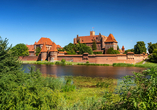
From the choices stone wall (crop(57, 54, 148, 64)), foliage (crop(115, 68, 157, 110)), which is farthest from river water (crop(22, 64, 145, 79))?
foliage (crop(115, 68, 157, 110))

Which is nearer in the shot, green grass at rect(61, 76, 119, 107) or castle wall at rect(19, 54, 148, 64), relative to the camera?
green grass at rect(61, 76, 119, 107)

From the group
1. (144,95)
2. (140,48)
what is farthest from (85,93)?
(140,48)

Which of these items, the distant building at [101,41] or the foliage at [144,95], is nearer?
the foliage at [144,95]

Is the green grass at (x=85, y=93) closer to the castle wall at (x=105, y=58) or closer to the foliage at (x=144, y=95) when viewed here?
the foliage at (x=144, y=95)

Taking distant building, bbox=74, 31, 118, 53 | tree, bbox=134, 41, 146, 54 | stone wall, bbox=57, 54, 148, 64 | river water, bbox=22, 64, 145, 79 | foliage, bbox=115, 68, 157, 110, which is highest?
distant building, bbox=74, 31, 118, 53

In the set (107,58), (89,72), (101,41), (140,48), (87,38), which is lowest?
(89,72)

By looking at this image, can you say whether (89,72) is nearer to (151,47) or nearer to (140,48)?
(140,48)

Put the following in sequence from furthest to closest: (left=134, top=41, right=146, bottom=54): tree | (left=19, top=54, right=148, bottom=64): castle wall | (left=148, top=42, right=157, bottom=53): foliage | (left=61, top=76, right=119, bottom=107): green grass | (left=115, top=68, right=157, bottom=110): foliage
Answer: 1. (left=148, top=42, right=157, bottom=53): foliage
2. (left=134, top=41, right=146, bottom=54): tree
3. (left=19, top=54, right=148, bottom=64): castle wall
4. (left=61, top=76, right=119, bottom=107): green grass
5. (left=115, top=68, right=157, bottom=110): foliage

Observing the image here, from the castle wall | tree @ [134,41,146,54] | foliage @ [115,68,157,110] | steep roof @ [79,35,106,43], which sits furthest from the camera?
steep roof @ [79,35,106,43]

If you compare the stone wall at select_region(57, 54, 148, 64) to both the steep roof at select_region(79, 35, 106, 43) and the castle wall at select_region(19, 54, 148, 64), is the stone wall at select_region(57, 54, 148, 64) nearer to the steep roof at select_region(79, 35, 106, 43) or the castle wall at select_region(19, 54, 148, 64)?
the castle wall at select_region(19, 54, 148, 64)

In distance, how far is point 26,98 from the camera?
17.4 feet

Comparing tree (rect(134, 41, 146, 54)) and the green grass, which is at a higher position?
tree (rect(134, 41, 146, 54))

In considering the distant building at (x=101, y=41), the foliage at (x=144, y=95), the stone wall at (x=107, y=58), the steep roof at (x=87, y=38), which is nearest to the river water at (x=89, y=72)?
the stone wall at (x=107, y=58)

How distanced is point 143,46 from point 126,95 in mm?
49000
